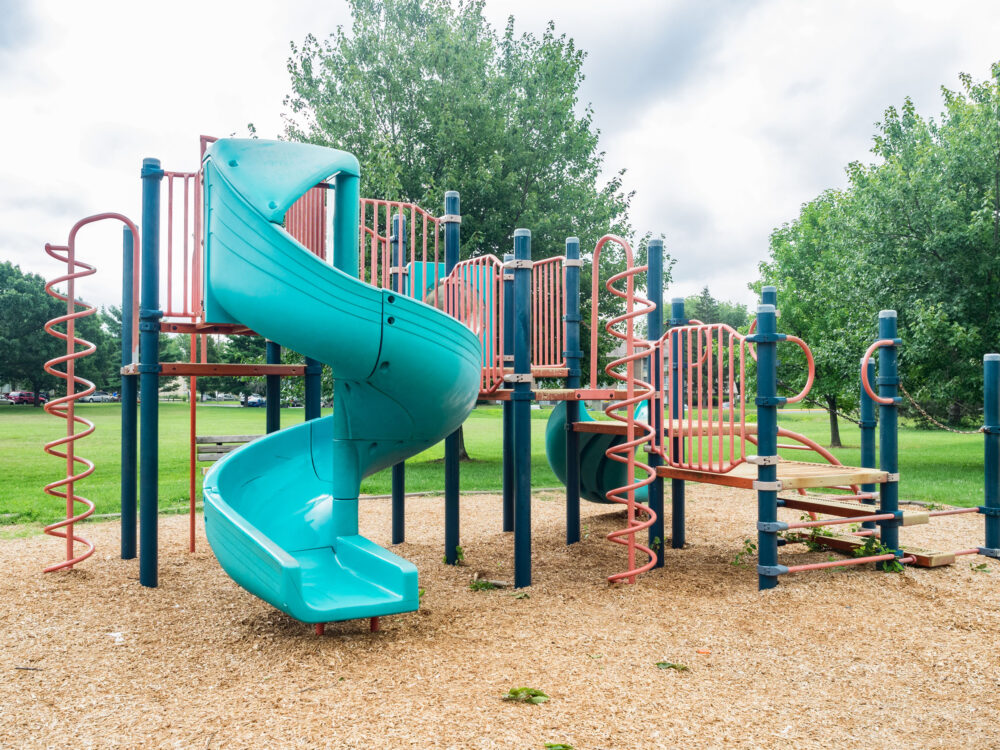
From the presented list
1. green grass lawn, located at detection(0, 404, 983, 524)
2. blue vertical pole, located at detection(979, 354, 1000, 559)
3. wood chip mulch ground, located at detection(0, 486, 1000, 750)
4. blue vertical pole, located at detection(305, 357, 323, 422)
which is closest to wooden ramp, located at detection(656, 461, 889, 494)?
wood chip mulch ground, located at detection(0, 486, 1000, 750)

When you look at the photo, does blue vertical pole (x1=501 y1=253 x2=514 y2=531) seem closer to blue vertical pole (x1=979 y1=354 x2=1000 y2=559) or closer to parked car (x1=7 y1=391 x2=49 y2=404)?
blue vertical pole (x1=979 y1=354 x2=1000 y2=559)

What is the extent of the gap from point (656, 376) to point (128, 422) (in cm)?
476

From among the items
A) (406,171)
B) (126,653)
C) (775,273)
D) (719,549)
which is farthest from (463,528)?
(775,273)

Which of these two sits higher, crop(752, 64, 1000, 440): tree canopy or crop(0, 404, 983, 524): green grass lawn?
crop(752, 64, 1000, 440): tree canopy

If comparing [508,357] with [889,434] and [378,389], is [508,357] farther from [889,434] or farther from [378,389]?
[889,434]

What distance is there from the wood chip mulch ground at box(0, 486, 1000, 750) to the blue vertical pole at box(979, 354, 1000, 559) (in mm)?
412

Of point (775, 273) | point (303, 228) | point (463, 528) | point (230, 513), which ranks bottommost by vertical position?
point (463, 528)

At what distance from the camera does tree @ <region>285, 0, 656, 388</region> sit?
50.8 ft

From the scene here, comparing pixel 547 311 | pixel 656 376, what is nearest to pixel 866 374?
pixel 656 376

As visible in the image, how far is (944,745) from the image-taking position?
317cm

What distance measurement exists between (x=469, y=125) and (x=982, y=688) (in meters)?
14.4

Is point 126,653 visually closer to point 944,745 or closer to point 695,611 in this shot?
point 695,611

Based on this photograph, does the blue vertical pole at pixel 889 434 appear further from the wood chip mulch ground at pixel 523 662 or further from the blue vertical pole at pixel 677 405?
the blue vertical pole at pixel 677 405

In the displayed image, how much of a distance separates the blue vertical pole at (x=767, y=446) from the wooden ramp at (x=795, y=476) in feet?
0.39
